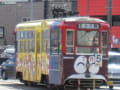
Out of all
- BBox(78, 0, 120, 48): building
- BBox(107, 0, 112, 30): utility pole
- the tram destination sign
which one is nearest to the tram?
the tram destination sign

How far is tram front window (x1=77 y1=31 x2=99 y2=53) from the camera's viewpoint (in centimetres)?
2134

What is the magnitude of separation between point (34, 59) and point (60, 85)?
10.2ft

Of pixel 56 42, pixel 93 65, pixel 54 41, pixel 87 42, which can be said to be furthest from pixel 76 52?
pixel 54 41

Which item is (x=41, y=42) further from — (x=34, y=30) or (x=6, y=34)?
(x=6, y=34)

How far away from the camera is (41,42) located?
77.0ft

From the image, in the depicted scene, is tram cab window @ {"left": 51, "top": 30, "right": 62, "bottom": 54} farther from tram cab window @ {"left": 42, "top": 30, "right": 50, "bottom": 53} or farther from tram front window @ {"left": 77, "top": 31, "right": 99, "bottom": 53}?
tram front window @ {"left": 77, "top": 31, "right": 99, "bottom": 53}

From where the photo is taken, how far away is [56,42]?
2173 centimetres

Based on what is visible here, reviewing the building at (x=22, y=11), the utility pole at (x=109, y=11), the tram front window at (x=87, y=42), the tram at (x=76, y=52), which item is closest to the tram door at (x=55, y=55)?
the tram at (x=76, y=52)

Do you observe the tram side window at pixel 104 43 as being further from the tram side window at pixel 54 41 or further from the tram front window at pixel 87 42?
the tram side window at pixel 54 41

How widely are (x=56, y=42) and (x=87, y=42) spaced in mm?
1294

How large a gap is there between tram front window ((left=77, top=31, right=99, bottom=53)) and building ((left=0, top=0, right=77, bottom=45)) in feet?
130

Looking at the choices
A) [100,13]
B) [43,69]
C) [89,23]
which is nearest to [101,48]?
[89,23]

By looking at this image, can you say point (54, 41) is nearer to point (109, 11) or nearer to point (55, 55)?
point (55, 55)

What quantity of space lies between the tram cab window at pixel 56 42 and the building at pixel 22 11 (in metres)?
39.3
